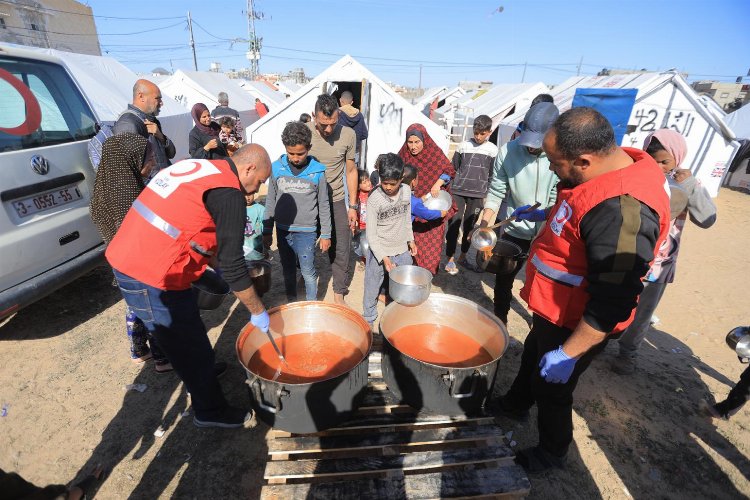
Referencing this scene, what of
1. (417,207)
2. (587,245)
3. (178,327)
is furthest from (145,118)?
(587,245)

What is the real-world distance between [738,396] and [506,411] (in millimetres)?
1830

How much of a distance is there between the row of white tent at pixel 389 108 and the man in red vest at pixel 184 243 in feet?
14.9

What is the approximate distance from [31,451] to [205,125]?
4820 millimetres

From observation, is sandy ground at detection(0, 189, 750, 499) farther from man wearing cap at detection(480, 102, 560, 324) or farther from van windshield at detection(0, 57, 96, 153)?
van windshield at detection(0, 57, 96, 153)

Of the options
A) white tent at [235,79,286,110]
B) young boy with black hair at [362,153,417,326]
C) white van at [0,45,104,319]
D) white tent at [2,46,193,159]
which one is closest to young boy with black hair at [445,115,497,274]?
young boy with black hair at [362,153,417,326]

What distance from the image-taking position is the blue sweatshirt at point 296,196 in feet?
10.7

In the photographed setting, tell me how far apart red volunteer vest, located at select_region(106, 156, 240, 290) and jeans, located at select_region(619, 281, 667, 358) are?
3.51 metres

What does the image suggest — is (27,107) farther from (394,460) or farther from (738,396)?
(738,396)

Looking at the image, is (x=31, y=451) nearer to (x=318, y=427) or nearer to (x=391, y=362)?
(x=318, y=427)

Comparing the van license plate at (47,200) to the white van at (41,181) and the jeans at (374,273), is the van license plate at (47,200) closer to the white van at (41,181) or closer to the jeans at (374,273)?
the white van at (41,181)

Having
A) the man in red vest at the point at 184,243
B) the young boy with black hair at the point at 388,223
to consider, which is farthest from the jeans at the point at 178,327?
the young boy with black hair at the point at 388,223

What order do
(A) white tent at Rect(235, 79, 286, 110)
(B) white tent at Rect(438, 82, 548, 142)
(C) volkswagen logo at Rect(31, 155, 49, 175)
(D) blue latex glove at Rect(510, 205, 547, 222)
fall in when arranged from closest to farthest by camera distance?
(C) volkswagen logo at Rect(31, 155, 49, 175) → (D) blue latex glove at Rect(510, 205, 547, 222) → (B) white tent at Rect(438, 82, 548, 142) → (A) white tent at Rect(235, 79, 286, 110)

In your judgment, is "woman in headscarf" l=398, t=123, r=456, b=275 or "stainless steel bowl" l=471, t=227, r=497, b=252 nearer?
"stainless steel bowl" l=471, t=227, r=497, b=252

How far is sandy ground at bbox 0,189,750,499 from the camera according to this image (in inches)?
94.7
